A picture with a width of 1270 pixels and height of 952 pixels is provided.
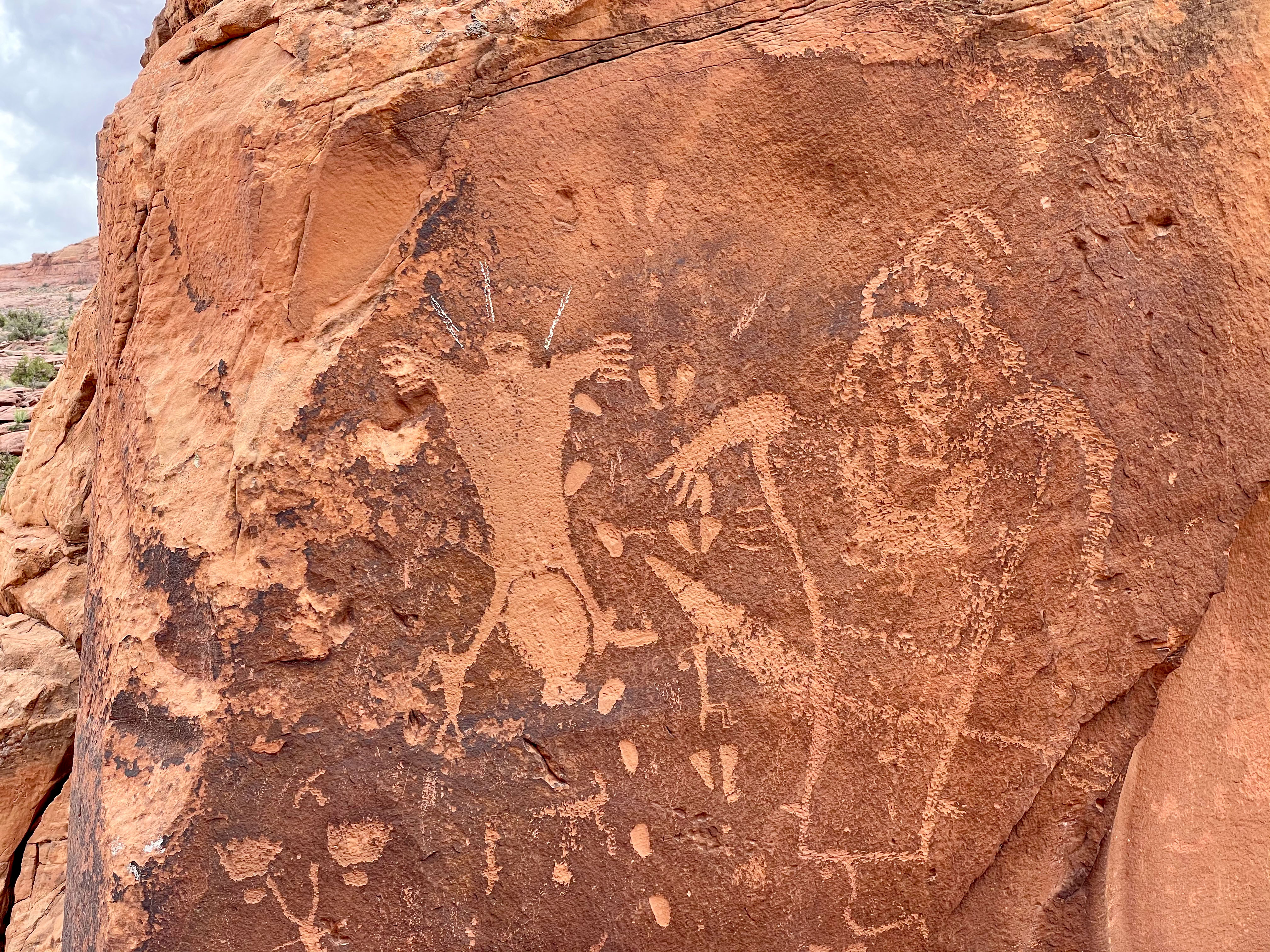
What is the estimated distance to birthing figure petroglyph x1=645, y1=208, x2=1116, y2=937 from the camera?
180cm

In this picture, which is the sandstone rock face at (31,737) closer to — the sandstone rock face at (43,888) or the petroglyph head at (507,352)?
the sandstone rock face at (43,888)

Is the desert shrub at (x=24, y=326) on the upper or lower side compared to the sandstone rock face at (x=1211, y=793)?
lower

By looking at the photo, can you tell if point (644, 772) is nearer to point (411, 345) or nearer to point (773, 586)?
point (773, 586)

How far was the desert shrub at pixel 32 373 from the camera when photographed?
7324mm

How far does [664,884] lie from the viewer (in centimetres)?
180

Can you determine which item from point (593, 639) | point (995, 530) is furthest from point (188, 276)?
point (995, 530)

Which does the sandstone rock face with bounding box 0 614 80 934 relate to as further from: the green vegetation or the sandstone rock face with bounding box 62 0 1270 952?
the green vegetation

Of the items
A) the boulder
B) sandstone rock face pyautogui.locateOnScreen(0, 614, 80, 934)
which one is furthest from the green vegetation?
sandstone rock face pyautogui.locateOnScreen(0, 614, 80, 934)

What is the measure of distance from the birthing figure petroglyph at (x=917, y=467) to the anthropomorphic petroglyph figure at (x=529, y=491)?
19 centimetres

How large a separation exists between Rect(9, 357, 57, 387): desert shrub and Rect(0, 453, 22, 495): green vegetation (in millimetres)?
2004

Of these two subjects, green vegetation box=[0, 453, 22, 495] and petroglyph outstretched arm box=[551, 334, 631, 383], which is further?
green vegetation box=[0, 453, 22, 495]

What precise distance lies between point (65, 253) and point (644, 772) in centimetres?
2013

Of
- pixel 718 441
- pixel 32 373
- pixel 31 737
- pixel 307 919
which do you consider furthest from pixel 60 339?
pixel 718 441

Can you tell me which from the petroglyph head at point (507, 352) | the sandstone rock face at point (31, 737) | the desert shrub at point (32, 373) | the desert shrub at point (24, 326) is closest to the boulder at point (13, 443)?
the desert shrub at point (32, 373)
